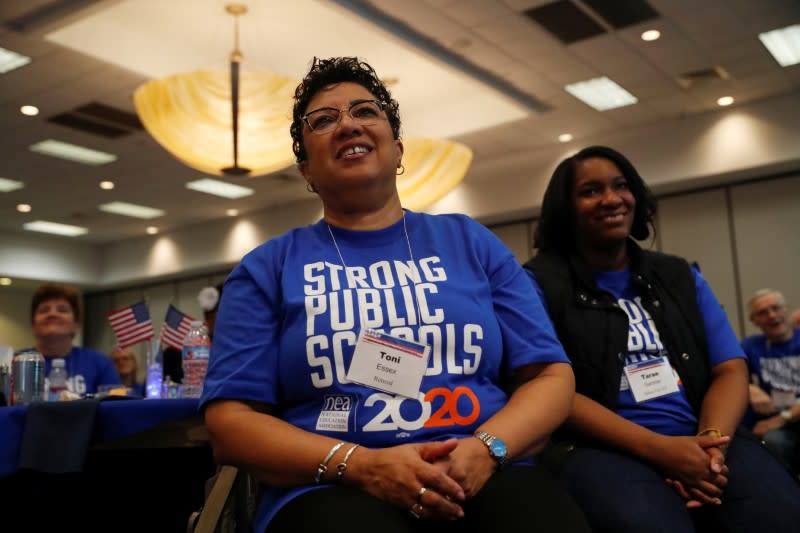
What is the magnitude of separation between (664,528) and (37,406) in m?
1.48

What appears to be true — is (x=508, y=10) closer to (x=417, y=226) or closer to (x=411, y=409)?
(x=417, y=226)

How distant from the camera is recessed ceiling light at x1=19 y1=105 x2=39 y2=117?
693 cm

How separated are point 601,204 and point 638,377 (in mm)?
480

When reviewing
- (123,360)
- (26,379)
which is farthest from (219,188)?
(26,379)

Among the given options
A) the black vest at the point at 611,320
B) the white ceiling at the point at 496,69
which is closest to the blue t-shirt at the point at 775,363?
the white ceiling at the point at 496,69

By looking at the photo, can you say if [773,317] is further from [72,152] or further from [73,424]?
[72,152]

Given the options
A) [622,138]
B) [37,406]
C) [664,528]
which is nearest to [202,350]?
[37,406]

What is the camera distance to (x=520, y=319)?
147cm

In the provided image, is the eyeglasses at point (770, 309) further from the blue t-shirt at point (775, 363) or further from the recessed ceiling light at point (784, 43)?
the recessed ceiling light at point (784, 43)

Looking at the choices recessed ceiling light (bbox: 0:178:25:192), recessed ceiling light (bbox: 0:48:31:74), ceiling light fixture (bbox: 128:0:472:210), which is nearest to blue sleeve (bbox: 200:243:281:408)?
ceiling light fixture (bbox: 128:0:472:210)

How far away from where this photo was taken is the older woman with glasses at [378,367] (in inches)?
46.2

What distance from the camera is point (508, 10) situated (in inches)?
212

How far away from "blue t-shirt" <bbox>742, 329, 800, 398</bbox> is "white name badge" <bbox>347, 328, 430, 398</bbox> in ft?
12.5

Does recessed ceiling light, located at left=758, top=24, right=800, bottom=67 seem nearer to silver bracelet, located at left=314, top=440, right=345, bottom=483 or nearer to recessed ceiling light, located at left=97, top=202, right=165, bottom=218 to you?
silver bracelet, located at left=314, top=440, right=345, bottom=483
